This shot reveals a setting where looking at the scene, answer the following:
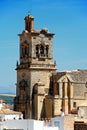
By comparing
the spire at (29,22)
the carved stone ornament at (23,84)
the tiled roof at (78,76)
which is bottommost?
the carved stone ornament at (23,84)

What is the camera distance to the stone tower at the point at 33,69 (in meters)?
80.1

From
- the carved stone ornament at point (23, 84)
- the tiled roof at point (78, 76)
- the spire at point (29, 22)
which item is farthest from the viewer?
the spire at point (29, 22)

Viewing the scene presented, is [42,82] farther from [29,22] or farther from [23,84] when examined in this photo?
[29,22]

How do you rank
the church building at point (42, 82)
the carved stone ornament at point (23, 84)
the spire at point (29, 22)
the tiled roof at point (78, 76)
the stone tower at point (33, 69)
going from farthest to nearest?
1. the spire at point (29, 22)
2. the carved stone ornament at point (23, 84)
3. the tiled roof at point (78, 76)
4. the stone tower at point (33, 69)
5. the church building at point (42, 82)

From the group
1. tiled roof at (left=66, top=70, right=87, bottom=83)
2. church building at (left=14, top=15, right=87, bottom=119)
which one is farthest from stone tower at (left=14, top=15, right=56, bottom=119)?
tiled roof at (left=66, top=70, right=87, bottom=83)

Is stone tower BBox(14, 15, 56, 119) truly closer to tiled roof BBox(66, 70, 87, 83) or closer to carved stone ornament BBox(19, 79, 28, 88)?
carved stone ornament BBox(19, 79, 28, 88)

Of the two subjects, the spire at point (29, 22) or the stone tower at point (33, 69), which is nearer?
the stone tower at point (33, 69)

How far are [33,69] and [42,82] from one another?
1.91 meters

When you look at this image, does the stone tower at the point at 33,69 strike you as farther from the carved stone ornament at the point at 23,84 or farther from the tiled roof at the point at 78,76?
the tiled roof at the point at 78,76

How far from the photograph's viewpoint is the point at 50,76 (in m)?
82.1

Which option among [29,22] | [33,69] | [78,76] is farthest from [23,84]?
[29,22]

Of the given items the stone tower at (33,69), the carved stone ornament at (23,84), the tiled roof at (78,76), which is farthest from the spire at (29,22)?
the tiled roof at (78,76)

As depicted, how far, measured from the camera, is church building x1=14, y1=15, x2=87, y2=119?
79.6 meters

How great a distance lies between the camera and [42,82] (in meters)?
81.2
